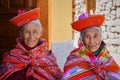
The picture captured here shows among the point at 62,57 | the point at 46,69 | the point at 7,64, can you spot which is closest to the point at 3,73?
the point at 7,64

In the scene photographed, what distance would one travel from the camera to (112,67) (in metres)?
2.32

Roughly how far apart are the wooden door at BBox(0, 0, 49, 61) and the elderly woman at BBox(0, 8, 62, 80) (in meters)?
0.59

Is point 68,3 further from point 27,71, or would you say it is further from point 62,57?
point 27,71

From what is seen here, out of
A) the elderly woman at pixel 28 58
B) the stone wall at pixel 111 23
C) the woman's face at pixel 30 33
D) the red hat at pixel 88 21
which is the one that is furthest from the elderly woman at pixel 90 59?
the stone wall at pixel 111 23

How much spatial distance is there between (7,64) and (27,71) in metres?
0.16

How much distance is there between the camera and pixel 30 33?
2.44 m

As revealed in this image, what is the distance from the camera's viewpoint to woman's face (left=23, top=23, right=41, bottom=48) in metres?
2.44

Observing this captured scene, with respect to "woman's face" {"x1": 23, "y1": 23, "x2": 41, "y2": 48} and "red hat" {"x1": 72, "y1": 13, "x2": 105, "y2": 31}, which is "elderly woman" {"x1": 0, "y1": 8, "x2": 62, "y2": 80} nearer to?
"woman's face" {"x1": 23, "y1": 23, "x2": 41, "y2": 48}

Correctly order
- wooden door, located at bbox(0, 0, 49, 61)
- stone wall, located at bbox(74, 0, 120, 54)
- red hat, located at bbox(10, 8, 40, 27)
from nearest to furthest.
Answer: red hat, located at bbox(10, 8, 40, 27), wooden door, located at bbox(0, 0, 49, 61), stone wall, located at bbox(74, 0, 120, 54)

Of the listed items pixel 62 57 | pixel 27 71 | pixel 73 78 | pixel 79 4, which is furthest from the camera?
pixel 79 4

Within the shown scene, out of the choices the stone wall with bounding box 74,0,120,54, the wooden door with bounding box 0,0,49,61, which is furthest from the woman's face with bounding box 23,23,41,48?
the stone wall with bounding box 74,0,120,54

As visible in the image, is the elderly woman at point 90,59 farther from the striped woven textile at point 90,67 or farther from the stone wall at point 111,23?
the stone wall at point 111,23

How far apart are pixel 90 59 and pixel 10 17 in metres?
1.07

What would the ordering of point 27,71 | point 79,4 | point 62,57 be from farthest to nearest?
1. point 79,4
2. point 62,57
3. point 27,71
